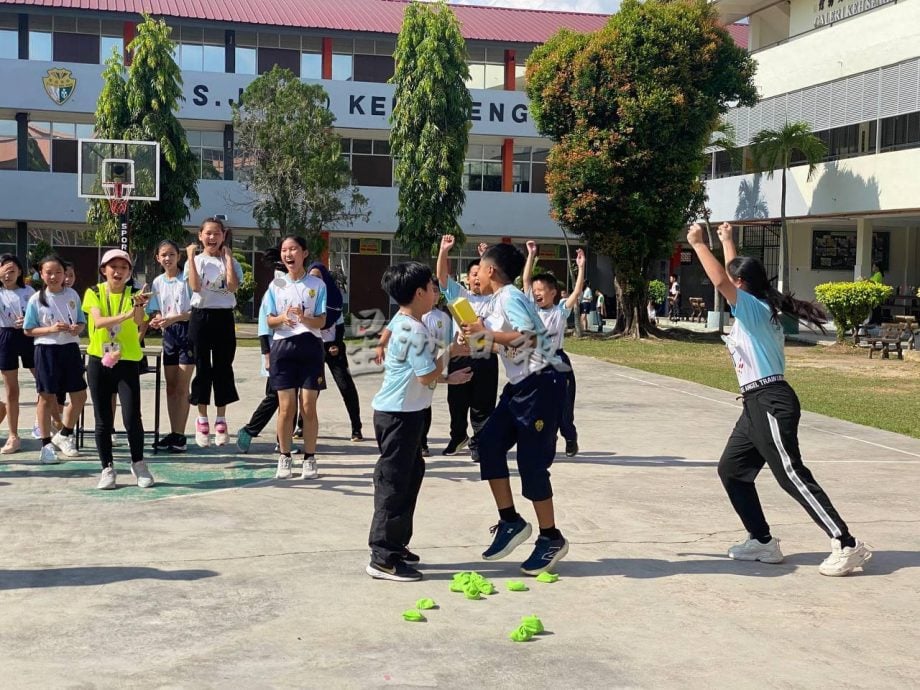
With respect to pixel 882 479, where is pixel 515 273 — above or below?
above

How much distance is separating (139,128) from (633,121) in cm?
1288

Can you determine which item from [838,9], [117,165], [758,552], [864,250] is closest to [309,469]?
[758,552]

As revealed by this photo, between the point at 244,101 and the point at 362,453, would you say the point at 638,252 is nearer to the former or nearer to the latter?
the point at 244,101

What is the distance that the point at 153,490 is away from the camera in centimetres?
782

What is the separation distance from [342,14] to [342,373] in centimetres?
3081

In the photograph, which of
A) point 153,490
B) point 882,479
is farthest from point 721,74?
point 153,490

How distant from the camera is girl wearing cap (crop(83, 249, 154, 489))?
776 centimetres

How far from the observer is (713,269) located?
19.0ft

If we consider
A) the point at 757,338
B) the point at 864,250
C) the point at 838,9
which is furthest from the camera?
the point at 838,9

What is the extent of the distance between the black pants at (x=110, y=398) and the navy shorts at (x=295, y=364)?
1011mm

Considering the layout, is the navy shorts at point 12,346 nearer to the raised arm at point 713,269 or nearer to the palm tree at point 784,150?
the raised arm at point 713,269

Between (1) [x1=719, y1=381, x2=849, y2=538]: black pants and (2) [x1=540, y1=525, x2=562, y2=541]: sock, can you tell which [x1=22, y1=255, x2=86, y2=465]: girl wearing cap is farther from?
(1) [x1=719, y1=381, x2=849, y2=538]: black pants

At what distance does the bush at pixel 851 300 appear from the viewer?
25000mm

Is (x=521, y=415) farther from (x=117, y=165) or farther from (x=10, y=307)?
(x=117, y=165)
